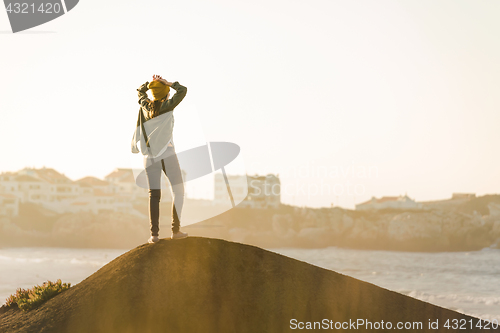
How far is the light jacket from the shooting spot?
30.9 ft

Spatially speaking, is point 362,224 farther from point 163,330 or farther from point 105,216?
point 163,330

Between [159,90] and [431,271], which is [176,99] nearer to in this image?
[159,90]

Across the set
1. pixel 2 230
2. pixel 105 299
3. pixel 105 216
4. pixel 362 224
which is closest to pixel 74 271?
pixel 105 216

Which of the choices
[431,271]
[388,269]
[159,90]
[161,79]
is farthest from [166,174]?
[431,271]

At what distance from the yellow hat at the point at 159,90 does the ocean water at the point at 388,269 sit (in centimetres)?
6817

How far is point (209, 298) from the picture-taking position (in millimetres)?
9383

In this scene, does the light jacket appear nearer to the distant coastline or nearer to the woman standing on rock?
the woman standing on rock

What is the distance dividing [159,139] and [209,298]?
3821 millimetres

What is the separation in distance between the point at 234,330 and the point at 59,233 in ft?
429

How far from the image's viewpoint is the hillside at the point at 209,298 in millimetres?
8930

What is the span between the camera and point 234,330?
881cm

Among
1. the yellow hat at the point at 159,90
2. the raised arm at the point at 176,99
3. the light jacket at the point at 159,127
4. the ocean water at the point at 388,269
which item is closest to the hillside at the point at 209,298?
the light jacket at the point at 159,127

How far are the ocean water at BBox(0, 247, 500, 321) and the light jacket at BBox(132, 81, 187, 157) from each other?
223 feet

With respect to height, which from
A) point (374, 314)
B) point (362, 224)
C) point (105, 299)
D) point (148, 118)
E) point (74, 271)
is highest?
point (148, 118)
